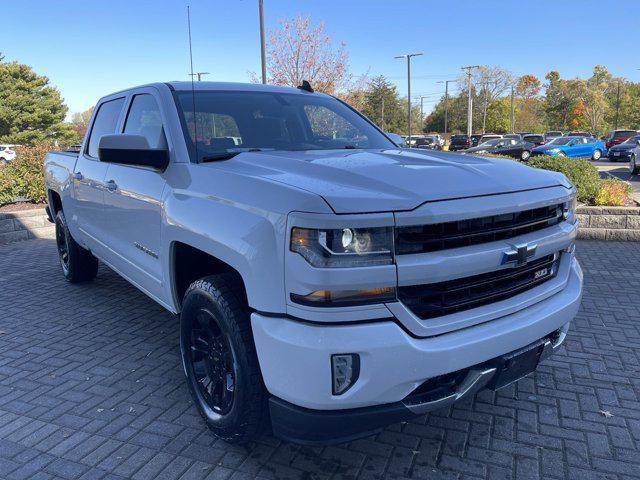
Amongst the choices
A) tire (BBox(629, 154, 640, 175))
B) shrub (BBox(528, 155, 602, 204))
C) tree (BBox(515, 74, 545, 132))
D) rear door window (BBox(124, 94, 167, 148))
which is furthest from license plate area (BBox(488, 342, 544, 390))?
tree (BBox(515, 74, 545, 132))

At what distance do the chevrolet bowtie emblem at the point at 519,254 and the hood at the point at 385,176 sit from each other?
267mm

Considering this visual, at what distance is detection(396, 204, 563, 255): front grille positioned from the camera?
6.87 feet

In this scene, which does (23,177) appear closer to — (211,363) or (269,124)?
(269,124)

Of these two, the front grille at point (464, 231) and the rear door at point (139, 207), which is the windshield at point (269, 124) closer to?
the rear door at point (139, 207)

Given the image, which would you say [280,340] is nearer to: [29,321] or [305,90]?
[305,90]

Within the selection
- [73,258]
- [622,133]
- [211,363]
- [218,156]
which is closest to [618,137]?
[622,133]

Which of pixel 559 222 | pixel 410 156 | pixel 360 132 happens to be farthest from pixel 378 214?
pixel 360 132

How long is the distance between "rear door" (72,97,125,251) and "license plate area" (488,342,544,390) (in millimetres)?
3204

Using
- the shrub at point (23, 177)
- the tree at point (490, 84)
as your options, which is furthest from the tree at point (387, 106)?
the shrub at point (23, 177)

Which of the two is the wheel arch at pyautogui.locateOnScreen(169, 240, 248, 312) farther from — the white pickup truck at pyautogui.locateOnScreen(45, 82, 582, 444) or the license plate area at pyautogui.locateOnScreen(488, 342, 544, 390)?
the license plate area at pyautogui.locateOnScreen(488, 342, 544, 390)

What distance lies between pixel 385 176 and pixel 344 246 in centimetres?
51

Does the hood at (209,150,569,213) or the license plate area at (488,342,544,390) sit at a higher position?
the hood at (209,150,569,213)

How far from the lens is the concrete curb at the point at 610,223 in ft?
26.2

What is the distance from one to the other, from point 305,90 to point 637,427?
330cm
